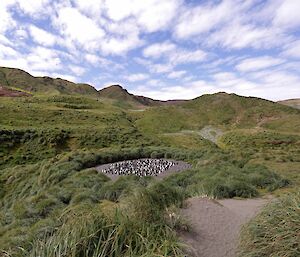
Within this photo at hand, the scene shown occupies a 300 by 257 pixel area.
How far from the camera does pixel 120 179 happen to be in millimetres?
14734

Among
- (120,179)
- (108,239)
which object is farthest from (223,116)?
(108,239)

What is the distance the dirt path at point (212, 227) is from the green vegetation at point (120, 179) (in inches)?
18.4

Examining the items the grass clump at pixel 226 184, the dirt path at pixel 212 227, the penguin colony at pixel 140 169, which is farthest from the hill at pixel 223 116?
the dirt path at pixel 212 227

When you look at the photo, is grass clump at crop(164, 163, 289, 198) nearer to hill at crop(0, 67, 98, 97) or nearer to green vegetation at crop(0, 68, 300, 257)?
green vegetation at crop(0, 68, 300, 257)

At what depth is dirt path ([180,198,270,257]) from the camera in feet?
19.9

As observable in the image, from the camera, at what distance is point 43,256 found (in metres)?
4.19

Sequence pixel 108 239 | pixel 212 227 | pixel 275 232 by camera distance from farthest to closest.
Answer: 1. pixel 212 227
2. pixel 275 232
3. pixel 108 239

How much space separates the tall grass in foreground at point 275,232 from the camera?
179 inches

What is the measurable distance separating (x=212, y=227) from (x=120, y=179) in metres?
8.04

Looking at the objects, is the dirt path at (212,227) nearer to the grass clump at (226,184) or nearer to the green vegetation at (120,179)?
the green vegetation at (120,179)

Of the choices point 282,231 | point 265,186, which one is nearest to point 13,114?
point 265,186

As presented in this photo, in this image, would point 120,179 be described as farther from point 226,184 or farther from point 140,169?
point 140,169

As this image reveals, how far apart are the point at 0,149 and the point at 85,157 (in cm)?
1636

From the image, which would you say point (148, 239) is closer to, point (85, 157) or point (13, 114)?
point (85, 157)
